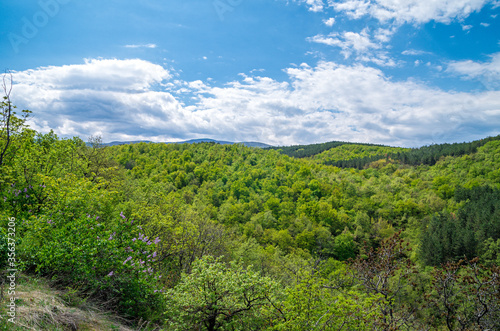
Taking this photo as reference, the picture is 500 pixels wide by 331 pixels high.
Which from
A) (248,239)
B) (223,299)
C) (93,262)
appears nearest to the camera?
(93,262)

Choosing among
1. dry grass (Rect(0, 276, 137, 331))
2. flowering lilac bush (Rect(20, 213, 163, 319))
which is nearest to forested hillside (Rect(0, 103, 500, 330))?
flowering lilac bush (Rect(20, 213, 163, 319))

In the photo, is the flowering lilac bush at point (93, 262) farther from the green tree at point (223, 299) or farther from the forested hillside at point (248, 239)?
the green tree at point (223, 299)

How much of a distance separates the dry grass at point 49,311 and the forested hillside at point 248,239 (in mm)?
611

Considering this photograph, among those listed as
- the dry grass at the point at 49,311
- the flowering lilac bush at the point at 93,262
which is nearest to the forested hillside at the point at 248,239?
the flowering lilac bush at the point at 93,262

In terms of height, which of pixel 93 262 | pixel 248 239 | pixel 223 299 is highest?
pixel 93 262

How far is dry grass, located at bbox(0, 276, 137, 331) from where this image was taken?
5.68 meters

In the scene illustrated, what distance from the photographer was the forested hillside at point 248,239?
26.7 feet

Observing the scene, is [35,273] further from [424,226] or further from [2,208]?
[424,226]

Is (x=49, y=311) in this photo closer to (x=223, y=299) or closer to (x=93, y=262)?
(x=93, y=262)

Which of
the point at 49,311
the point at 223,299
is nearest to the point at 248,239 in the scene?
the point at 223,299

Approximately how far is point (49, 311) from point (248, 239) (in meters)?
45.3

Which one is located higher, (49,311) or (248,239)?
(49,311)

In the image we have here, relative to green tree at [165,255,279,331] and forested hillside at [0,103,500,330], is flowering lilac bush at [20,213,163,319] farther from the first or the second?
green tree at [165,255,279,331]

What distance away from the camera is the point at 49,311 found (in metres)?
6.11
